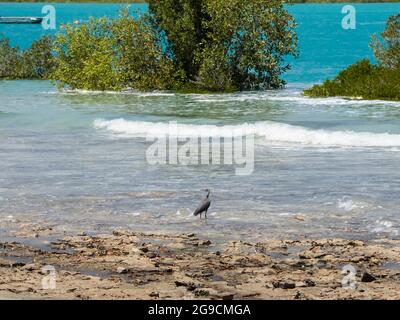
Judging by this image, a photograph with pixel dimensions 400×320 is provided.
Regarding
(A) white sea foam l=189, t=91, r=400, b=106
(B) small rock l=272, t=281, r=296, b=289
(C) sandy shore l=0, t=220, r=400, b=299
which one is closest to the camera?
(C) sandy shore l=0, t=220, r=400, b=299

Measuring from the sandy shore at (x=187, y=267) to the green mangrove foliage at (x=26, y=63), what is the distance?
42.6 m

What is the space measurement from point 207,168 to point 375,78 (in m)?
17.9

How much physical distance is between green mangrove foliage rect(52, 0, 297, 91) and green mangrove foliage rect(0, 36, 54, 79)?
12.2m

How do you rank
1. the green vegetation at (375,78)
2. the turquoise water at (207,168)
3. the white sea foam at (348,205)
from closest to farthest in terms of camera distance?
1. the turquoise water at (207,168)
2. the white sea foam at (348,205)
3. the green vegetation at (375,78)

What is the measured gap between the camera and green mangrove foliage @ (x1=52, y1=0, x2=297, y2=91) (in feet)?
136

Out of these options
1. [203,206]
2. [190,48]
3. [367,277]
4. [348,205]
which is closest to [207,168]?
[348,205]

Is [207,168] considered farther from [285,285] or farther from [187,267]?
[285,285]

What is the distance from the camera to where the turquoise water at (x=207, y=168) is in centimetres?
1672

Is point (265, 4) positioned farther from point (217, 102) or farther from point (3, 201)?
point (3, 201)

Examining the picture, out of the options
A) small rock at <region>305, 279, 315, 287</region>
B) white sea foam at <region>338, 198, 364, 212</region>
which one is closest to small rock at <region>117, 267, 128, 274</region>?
small rock at <region>305, 279, 315, 287</region>

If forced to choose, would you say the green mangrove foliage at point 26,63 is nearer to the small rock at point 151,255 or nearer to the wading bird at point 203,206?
the wading bird at point 203,206

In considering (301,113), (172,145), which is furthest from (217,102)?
(172,145)

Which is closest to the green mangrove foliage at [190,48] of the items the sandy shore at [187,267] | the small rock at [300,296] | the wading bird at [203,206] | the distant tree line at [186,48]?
the distant tree line at [186,48]

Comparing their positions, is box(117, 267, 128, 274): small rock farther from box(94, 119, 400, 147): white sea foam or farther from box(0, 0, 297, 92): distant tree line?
box(0, 0, 297, 92): distant tree line
